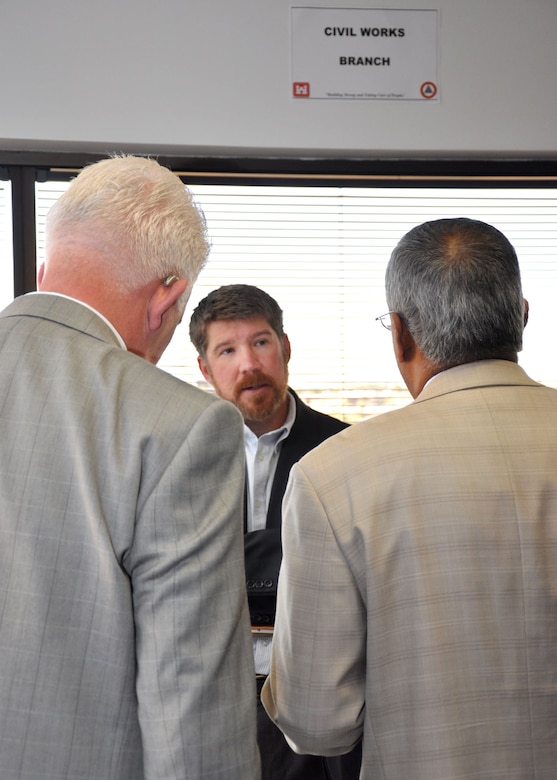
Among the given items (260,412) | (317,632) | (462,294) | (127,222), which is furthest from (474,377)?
(260,412)

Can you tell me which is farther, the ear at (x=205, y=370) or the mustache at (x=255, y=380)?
the ear at (x=205, y=370)

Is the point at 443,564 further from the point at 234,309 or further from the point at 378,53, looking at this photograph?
the point at 378,53

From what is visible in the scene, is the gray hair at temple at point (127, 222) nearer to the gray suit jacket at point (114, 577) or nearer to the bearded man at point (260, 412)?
the gray suit jacket at point (114, 577)

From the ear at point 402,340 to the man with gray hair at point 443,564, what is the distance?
4 cm

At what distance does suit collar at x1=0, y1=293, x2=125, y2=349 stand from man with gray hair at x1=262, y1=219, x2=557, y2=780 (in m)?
0.38

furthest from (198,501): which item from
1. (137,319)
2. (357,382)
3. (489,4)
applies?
(489,4)

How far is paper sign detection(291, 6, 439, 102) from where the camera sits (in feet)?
10.4

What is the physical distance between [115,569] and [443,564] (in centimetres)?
49

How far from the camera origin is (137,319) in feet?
3.86

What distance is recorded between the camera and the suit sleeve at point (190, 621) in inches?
40.6

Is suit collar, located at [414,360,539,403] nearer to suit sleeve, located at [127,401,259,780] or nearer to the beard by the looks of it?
suit sleeve, located at [127,401,259,780]

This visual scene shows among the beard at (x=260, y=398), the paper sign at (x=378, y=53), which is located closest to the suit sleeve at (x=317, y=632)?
the beard at (x=260, y=398)

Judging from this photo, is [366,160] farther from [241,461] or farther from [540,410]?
[241,461]

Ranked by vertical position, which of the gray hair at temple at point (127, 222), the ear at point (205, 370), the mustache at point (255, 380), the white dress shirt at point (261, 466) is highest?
the gray hair at temple at point (127, 222)
